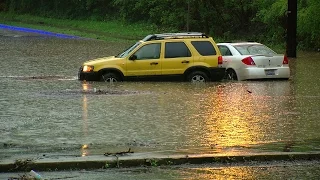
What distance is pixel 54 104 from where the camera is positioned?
17.8 metres

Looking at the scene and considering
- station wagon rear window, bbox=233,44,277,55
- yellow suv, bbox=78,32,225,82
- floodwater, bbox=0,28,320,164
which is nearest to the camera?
floodwater, bbox=0,28,320,164

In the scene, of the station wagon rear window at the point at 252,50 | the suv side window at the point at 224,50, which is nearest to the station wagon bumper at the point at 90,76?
the suv side window at the point at 224,50

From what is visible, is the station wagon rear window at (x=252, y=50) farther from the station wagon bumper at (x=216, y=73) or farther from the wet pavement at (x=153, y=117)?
the station wagon bumper at (x=216, y=73)

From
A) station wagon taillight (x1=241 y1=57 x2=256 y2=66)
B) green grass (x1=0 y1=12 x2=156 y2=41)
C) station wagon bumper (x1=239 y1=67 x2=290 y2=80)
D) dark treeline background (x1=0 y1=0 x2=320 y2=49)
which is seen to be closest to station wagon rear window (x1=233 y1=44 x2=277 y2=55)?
station wagon taillight (x1=241 y1=57 x2=256 y2=66)

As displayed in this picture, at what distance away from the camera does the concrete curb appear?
10.3m

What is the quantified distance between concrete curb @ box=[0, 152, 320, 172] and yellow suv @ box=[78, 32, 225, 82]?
12.8 metres

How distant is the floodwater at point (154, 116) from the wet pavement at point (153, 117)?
0.05ft

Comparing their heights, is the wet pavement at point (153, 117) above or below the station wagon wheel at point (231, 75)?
below

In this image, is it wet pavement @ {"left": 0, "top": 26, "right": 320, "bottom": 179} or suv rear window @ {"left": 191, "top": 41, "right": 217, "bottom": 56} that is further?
suv rear window @ {"left": 191, "top": 41, "right": 217, "bottom": 56}

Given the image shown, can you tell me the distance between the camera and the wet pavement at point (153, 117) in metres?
12.0

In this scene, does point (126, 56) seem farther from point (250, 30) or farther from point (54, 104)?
point (250, 30)

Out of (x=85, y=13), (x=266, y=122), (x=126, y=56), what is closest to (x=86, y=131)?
(x=266, y=122)

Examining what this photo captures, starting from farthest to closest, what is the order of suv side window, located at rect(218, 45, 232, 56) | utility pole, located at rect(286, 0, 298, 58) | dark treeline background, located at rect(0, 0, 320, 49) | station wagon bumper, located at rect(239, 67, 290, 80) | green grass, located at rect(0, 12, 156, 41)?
green grass, located at rect(0, 12, 156, 41) < dark treeline background, located at rect(0, 0, 320, 49) < utility pole, located at rect(286, 0, 298, 58) < suv side window, located at rect(218, 45, 232, 56) < station wagon bumper, located at rect(239, 67, 290, 80)

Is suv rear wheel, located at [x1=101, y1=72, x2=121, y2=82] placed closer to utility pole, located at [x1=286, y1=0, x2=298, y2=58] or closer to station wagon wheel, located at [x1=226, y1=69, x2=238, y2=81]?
station wagon wheel, located at [x1=226, y1=69, x2=238, y2=81]
